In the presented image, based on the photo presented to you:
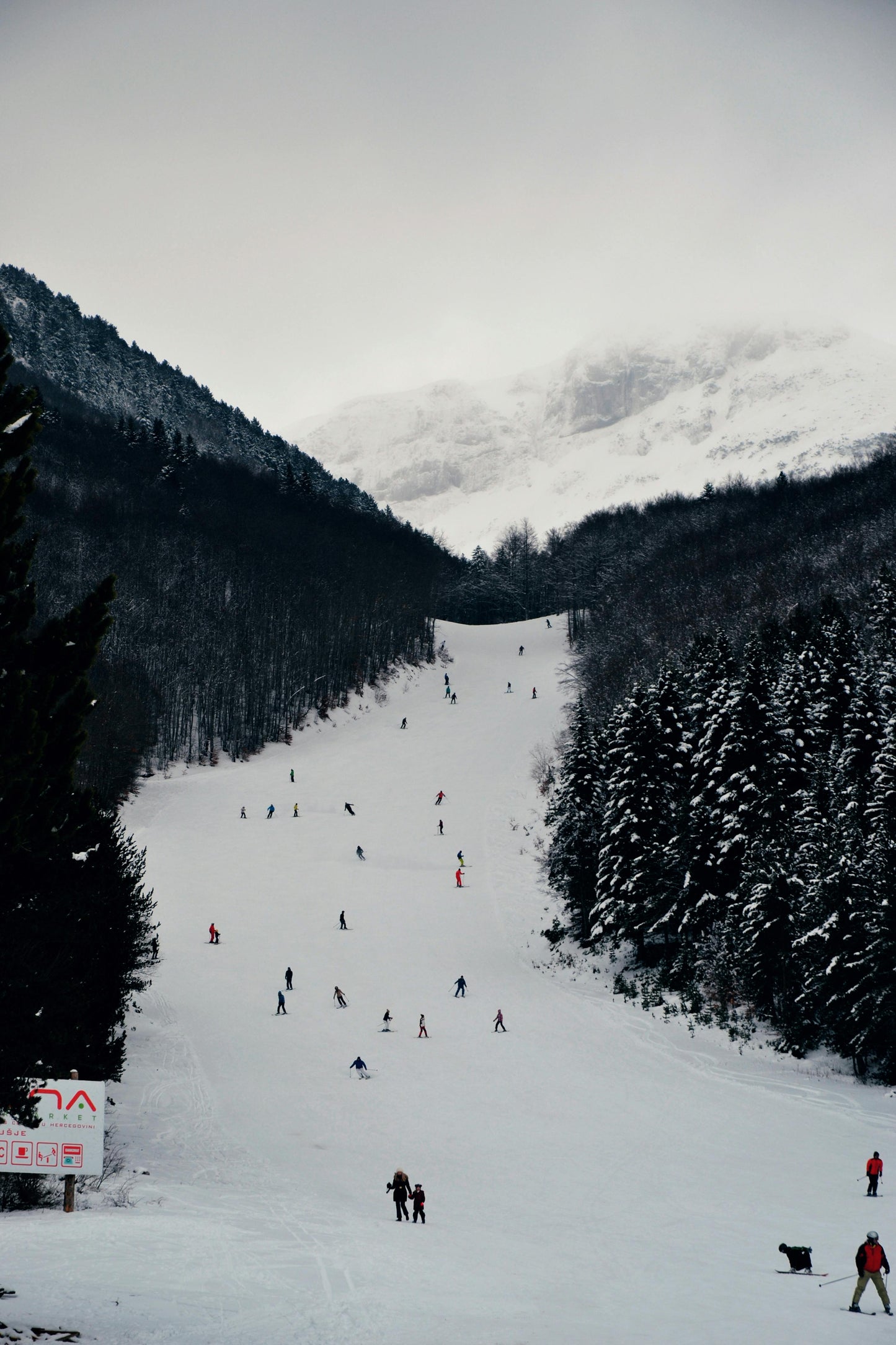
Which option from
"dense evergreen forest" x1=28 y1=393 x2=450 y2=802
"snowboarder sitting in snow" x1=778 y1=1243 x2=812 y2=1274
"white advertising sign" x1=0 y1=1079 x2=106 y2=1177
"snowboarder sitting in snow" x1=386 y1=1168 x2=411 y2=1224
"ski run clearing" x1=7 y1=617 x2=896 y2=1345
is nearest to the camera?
"ski run clearing" x1=7 y1=617 x2=896 y2=1345

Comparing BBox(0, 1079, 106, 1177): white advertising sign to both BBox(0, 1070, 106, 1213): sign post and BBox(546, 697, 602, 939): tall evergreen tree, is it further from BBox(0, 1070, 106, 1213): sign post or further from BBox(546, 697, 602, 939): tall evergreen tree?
BBox(546, 697, 602, 939): tall evergreen tree

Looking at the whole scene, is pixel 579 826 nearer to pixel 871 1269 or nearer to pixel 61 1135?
pixel 871 1269

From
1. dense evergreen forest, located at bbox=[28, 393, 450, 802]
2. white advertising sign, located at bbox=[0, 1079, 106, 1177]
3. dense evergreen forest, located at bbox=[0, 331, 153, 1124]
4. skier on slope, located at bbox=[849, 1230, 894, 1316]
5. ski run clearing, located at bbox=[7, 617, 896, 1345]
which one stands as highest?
dense evergreen forest, located at bbox=[28, 393, 450, 802]

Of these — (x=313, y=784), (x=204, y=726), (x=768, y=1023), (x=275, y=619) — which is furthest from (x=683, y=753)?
(x=275, y=619)

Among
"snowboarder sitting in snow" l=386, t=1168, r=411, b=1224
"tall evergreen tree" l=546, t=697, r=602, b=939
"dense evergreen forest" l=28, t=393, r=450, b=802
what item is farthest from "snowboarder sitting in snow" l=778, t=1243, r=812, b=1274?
"dense evergreen forest" l=28, t=393, r=450, b=802

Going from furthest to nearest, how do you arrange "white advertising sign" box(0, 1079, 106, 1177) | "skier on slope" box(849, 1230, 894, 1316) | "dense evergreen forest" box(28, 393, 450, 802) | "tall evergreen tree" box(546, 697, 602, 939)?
"dense evergreen forest" box(28, 393, 450, 802)
"tall evergreen tree" box(546, 697, 602, 939)
"white advertising sign" box(0, 1079, 106, 1177)
"skier on slope" box(849, 1230, 894, 1316)

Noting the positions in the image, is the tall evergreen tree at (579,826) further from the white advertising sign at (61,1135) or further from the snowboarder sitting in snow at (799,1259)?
the white advertising sign at (61,1135)

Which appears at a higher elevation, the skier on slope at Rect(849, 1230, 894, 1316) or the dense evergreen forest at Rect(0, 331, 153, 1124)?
the dense evergreen forest at Rect(0, 331, 153, 1124)
